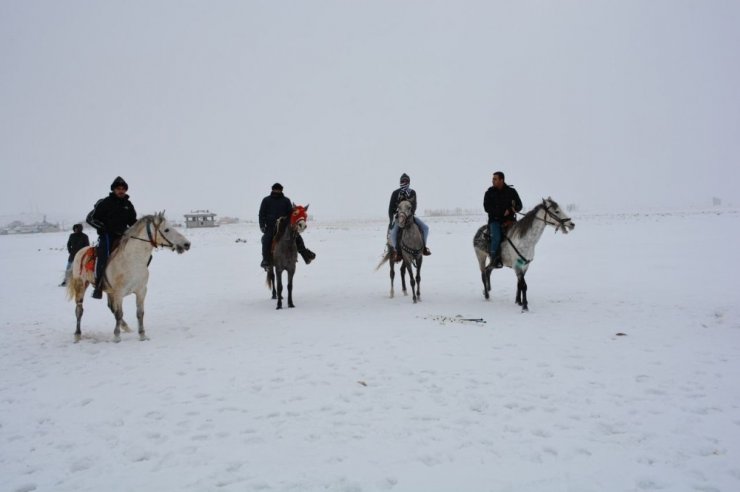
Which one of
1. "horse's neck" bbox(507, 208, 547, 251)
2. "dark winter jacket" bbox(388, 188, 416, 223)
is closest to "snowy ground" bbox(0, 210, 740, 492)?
"horse's neck" bbox(507, 208, 547, 251)

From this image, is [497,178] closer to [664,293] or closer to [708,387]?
[664,293]

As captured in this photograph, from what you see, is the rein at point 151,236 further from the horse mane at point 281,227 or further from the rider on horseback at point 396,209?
the rider on horseback at point 396,209

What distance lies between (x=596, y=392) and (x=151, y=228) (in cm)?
767

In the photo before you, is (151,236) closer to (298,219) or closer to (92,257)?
(92,257)

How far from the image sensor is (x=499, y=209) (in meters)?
10.5

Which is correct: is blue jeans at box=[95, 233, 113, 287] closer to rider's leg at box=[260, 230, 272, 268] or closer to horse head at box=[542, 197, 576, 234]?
rider's leg at box=[260, 230, 272, 268]

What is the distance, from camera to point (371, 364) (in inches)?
239

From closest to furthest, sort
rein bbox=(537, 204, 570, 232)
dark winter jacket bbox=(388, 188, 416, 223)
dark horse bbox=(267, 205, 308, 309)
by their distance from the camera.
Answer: rein bbox=(537, 204, 570, 232)
dark horse bbox=(267, 205, 308, 309)
dark winter jacket bbox=(388, 188, 416, 223)

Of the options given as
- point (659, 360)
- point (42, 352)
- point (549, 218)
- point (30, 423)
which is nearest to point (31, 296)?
point (42, 352)

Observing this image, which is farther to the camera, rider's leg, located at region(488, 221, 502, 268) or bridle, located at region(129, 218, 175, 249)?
rider's leg, located at region(488, 221, 502, 268)

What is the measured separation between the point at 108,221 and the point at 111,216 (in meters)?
0.11

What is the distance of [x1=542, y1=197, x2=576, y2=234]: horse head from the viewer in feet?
32.0

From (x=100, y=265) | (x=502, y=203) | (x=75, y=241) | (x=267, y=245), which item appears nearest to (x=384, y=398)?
(x=100, y=265)

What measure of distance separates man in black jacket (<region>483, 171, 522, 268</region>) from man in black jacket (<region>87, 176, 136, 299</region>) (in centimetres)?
795
